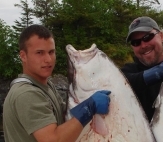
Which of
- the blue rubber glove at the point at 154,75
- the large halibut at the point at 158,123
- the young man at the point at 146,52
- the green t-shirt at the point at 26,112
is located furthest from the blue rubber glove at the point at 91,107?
the young man at the point at 146,52

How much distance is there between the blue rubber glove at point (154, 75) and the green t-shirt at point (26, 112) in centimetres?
90

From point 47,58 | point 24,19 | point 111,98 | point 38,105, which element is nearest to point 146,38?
point 111,98

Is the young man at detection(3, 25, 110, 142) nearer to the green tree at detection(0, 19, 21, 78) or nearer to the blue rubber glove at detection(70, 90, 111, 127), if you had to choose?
the blue rubber glove at detection(70, 90, 111, 127)

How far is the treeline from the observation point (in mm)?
25969

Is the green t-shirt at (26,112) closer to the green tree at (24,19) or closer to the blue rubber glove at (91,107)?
the blue rubber glove at (91,107)

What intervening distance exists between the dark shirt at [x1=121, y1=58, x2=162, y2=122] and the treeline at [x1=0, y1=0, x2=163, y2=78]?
20740mm

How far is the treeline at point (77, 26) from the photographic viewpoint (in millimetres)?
25969

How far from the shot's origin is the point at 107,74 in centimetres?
293

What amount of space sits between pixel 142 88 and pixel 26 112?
4.01 feet

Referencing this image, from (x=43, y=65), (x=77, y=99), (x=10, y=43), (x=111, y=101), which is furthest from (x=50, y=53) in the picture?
(x=10, y=43)

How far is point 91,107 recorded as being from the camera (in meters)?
2.78

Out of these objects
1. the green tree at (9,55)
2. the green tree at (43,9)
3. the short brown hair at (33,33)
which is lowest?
the green tree at (9,55)

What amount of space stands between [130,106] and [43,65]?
756 mm

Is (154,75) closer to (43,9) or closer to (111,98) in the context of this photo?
(111,98)
